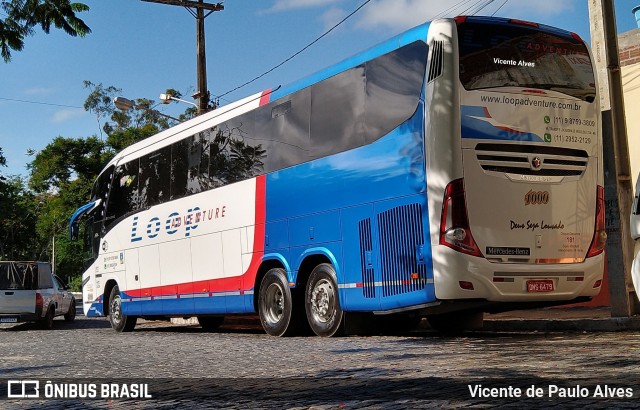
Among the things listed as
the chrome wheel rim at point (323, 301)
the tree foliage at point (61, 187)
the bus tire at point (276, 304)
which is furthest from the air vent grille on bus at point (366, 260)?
the tree foliage at point (61, 187)

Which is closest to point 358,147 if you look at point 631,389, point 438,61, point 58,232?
point 438,61

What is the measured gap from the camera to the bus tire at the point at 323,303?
12.4 meters

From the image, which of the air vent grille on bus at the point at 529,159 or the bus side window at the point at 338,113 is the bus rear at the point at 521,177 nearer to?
the air vent grille on bus at the point at 529,159

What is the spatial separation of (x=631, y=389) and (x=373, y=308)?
564 cm

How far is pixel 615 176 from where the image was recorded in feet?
40.6

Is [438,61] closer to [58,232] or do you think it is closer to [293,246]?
[293,246]

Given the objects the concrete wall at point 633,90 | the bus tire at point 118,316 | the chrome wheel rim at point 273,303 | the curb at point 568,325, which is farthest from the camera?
the bus tire at point 118,316

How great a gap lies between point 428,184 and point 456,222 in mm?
602

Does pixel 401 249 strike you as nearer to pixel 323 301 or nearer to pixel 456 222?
pixel 456 222

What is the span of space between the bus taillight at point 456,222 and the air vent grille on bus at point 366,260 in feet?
4.78

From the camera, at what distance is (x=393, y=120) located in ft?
37.1

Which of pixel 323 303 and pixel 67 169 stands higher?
pixel 67 169

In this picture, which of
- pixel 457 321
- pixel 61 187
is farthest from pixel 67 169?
pixel 457 321

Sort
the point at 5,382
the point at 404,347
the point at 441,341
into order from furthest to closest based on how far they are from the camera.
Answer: the point at 441,341
the point at 404,347
the point at 5,382
